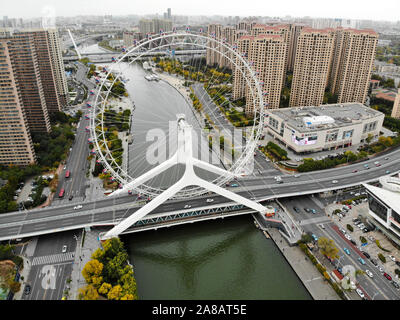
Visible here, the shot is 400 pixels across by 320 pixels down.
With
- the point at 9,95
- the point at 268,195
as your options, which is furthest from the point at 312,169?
the point at 9,95

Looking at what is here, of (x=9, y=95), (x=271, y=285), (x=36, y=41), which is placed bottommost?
(x=271, y=285)

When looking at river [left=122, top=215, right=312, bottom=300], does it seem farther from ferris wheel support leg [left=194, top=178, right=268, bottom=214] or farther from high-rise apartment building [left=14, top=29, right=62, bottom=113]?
high-rise apartment building [left=14, top=29, right=62, bottom=113]

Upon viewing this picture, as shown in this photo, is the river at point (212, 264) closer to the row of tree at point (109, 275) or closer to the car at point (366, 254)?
the row of tree at point (109, 275)

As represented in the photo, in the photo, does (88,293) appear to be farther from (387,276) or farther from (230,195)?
(387,276)

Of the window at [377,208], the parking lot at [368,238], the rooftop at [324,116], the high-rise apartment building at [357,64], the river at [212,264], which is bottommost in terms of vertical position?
the river at [212,264]

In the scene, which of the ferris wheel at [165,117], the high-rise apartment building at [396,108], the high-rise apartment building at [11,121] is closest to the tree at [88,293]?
the ferris wheel at [165,117]

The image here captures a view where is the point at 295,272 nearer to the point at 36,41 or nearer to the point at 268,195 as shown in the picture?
the point at 268,195
